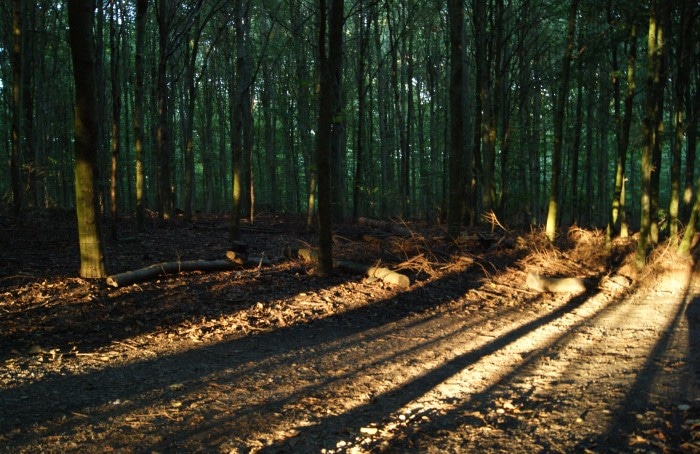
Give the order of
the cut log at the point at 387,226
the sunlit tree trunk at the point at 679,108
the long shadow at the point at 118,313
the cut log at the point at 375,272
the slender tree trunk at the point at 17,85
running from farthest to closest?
the cut log at the point at 387,226 < the slender tree trunk at the point at 17,85 < the sunlit tree trunk at the point at 679,108 < the cut log at the point at 375,272 < the long shadow at the point at 118,313

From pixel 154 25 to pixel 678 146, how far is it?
938 inches

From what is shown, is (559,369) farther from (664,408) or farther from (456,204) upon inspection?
(456,204)

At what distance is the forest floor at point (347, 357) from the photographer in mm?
3270

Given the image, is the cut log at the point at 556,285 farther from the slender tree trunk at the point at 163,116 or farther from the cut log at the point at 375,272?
the slender tree trunk at the point at 163,116

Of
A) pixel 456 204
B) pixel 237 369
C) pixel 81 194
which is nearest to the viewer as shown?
pixel 237 369

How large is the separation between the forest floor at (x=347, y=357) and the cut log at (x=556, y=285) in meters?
0.21

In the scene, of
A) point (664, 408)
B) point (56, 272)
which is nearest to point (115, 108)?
point (56, 272)

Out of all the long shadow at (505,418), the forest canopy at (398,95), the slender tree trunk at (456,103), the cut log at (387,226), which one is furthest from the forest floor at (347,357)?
the cut log at (387,226)

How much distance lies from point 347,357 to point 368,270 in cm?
362

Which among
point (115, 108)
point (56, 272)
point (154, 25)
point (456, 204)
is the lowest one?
point (56, 272)

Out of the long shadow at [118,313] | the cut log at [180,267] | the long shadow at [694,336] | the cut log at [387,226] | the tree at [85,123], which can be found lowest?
the long shadow at [694,336]

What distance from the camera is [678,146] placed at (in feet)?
35.3

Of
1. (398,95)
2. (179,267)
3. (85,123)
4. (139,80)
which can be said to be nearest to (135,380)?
(179,267)

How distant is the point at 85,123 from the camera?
6523 millimetres
